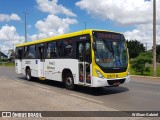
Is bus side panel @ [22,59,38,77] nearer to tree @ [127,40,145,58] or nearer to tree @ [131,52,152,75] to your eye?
tree @ [131,52,152,75]

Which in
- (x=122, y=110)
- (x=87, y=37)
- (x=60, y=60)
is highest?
(x=87, y=37)

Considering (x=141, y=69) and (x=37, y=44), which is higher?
(x=37, y=44)

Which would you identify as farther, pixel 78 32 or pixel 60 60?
pixel 60 60

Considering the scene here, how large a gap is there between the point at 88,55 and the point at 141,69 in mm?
14856

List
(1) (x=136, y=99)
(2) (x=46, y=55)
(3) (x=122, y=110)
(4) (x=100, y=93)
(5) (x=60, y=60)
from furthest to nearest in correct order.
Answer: (2) (x=46, y=55)
(5) (x=60, y=60)
(4) (x=100, y=93)
(1) (x=136, y=99)
(3) (x=122, y=110)

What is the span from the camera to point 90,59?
11875 millimetres

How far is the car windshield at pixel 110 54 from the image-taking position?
1191 centimetres

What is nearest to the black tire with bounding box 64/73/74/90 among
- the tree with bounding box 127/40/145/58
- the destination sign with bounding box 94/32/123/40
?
the destination sign with bounding box 94/32/123/40

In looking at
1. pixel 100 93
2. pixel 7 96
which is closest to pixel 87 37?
pixel 100 93

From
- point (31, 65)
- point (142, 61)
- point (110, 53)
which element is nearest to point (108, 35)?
point (110, 53)

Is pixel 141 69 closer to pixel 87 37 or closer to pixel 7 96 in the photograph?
pixel 87 37

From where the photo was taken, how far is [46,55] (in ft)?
54.7

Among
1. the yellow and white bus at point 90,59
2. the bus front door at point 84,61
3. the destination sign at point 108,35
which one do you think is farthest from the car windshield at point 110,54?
the bus front door at point 84,61

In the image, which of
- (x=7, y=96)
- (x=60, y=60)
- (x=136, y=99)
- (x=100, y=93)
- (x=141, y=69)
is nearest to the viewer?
(x=136, y=99)
